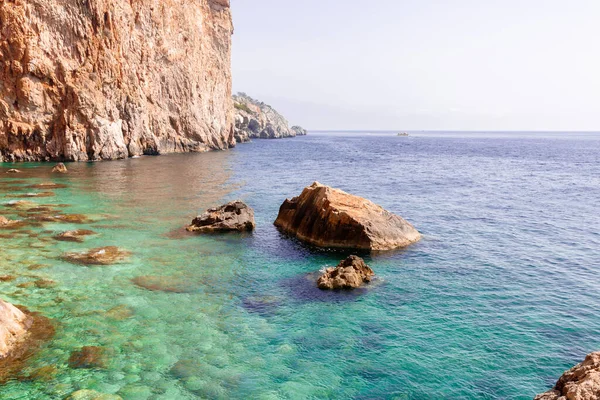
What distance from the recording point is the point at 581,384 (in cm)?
898

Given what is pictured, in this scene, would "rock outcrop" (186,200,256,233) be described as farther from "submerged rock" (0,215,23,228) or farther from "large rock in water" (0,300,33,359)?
"large rock in water" (0,300,33,359)

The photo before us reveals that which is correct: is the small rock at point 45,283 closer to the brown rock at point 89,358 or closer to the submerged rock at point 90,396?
the brown rock at point 89,358

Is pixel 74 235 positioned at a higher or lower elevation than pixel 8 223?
lower

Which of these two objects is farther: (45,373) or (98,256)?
(98,256)

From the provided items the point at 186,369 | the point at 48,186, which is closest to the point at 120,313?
the point at 186,369

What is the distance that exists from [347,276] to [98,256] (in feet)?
45.3

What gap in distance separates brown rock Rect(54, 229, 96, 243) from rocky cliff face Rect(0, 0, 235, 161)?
153 feet

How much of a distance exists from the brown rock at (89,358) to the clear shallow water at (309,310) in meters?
0.30

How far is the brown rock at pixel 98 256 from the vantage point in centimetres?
2300

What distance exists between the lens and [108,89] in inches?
2840

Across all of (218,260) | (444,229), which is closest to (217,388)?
(218,260)

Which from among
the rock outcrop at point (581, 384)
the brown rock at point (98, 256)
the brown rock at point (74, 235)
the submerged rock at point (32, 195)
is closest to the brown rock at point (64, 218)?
the brown rock at point (74, 235)

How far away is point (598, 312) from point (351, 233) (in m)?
13.2

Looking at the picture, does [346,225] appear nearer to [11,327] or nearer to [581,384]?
[11,327]
